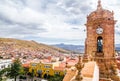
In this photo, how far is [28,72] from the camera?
56.2 m

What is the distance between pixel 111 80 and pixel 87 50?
15.1 ft

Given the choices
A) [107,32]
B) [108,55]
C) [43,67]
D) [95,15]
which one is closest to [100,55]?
[108,55]

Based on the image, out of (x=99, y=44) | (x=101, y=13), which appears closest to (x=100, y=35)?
(x=99, y=44)

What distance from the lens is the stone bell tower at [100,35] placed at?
66.4ft

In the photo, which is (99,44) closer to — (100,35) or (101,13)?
(100,35)

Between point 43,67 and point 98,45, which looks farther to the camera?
point 43,67

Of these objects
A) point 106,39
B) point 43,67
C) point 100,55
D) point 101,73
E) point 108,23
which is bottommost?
point 43,67

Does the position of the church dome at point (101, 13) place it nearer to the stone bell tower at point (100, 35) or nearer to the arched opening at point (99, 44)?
the stone bell tower at point (100, 35)

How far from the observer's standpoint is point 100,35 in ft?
67.7

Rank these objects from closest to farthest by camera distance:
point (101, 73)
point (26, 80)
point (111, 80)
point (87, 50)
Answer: point (111, 80)
point (101, 73)
point (87, 50)
point (26, 80)

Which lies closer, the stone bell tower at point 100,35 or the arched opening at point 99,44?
the stone bell tower at point 100,35

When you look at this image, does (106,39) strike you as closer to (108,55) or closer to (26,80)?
(108,55)

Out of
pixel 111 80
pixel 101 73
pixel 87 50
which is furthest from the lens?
pixel 87 50

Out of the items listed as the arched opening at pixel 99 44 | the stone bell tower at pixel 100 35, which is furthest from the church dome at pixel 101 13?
the arched opening at pixel 99 44
